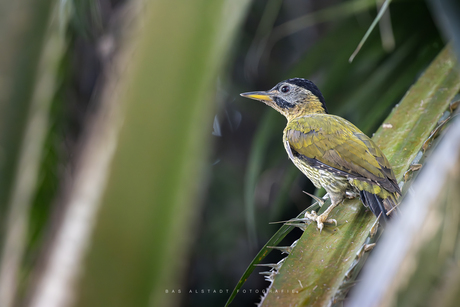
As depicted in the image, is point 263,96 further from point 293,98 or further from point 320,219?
point 320,219

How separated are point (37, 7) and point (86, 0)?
0.79 m

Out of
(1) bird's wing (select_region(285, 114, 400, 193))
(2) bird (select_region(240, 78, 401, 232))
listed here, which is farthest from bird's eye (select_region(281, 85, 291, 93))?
(1) bird's wing (select_region(285, 114, 400, 193))

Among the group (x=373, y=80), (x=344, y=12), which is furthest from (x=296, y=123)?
(x=344, y=12)

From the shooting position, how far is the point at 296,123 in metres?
1.27

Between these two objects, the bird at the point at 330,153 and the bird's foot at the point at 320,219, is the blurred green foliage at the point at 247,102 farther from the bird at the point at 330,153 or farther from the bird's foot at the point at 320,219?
the bird's foot at the point at 320,219

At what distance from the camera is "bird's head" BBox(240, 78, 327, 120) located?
1248mm

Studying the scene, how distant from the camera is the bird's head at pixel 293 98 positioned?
1248mm

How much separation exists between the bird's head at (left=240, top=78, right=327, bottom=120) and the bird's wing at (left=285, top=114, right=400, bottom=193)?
5 cm

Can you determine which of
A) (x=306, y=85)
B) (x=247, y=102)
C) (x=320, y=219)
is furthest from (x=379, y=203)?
(x=247, y=102)

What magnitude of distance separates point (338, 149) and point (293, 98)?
10.3 inches

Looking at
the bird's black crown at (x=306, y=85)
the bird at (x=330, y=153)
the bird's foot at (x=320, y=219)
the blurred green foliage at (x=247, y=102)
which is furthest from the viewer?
the bird's black crown at (x=306, y=85)

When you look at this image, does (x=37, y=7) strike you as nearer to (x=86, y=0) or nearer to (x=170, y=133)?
(x=170, y=133)

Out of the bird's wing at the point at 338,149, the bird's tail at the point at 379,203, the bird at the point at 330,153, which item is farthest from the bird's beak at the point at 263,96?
the bird's tail at the point at 379,203

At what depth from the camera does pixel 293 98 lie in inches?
50.8
